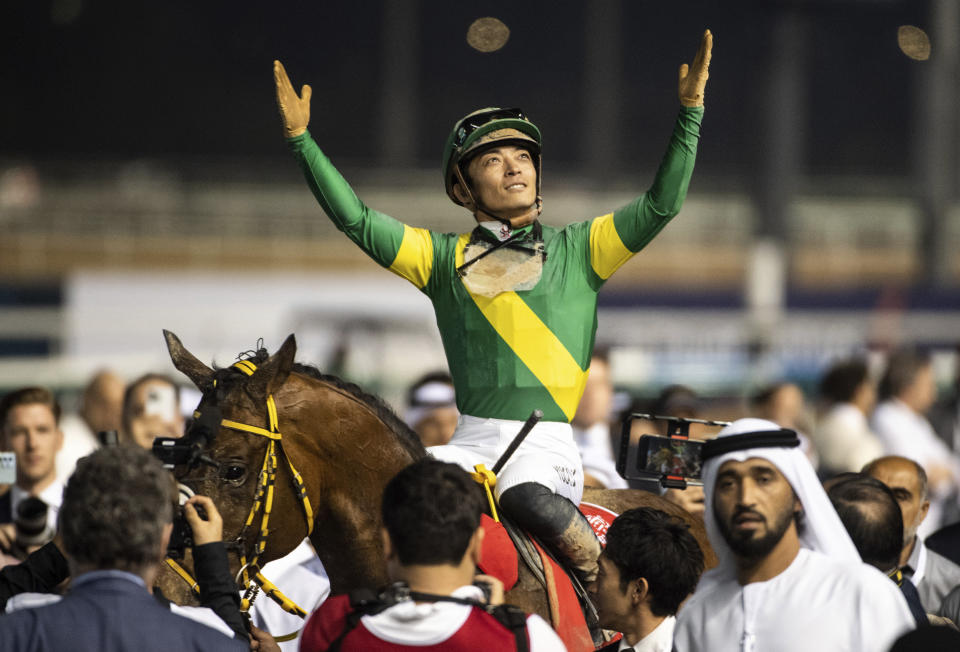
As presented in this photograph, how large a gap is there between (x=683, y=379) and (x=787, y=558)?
9434 mm

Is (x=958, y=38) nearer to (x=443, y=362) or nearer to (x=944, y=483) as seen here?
(x=443, y=362)

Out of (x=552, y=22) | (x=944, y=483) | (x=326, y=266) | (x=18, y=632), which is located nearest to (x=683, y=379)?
(x=944, y=483)

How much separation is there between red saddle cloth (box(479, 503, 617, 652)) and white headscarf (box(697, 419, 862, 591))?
0.69 m

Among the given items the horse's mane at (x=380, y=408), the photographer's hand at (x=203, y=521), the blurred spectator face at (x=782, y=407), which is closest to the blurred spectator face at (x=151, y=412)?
the horse's mane at (x=380, y=408)

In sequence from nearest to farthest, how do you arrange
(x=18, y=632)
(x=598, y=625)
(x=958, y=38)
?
(x=18, y=632)
(x=598, y=625)
(x=958, y=38)

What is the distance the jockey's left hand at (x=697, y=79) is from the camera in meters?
3.83

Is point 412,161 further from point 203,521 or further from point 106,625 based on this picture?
point 106,625

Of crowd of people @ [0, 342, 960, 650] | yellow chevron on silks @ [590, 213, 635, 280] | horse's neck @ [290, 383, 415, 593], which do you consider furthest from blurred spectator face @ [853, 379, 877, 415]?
horse's neck @ [290, 383, 415, 593]

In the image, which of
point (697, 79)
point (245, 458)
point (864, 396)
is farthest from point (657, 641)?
point (864, 396)

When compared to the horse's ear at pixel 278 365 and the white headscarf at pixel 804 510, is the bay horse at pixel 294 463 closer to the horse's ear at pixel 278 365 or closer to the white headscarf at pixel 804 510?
the horse's ear at pixel 278 365

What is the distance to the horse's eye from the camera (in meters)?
3.56

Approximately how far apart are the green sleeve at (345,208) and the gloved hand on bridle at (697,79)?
939 millimetres

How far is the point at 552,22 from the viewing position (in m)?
24.3

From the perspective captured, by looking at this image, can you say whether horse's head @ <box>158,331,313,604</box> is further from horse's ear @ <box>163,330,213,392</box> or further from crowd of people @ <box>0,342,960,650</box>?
crowd of people @ <box>0,342,960,650</box>
